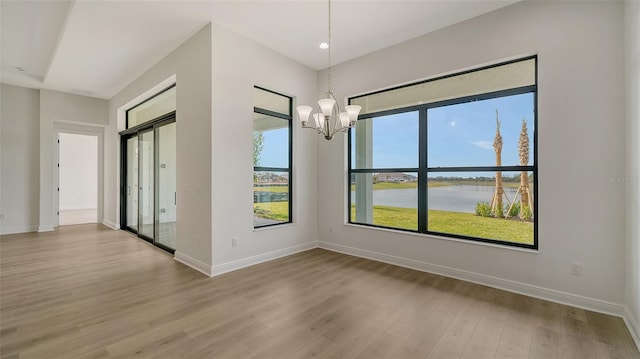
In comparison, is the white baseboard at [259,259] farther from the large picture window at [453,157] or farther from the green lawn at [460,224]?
the green lawn at [460,224]

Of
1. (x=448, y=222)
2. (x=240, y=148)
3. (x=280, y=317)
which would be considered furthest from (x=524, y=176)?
(x=240, y=148)

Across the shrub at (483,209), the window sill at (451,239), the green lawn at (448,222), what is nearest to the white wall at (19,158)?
the green lawn at (448,222)

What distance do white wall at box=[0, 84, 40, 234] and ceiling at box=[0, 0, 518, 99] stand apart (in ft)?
5.82

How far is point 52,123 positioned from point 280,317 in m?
7.86

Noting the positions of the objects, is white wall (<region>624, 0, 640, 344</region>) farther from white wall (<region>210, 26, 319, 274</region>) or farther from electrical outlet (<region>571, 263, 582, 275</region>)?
white wall (<region>210, 26, 319, 274</region>)

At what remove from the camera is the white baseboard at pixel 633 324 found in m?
2.24

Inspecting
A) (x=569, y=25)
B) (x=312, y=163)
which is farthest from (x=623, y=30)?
(x=312, y=163)

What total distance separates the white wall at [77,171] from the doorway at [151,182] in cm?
447

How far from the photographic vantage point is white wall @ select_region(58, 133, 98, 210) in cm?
1009

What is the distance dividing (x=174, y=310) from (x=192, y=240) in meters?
1.49

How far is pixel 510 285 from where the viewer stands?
10.6ft

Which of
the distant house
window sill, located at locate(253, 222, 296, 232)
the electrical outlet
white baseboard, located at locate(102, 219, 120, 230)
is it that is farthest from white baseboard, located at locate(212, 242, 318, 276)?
white baseboard, located at locate(102, 219, 120, 230)

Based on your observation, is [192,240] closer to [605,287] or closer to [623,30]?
[605,287]

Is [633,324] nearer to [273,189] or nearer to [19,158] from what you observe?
[273,189]
